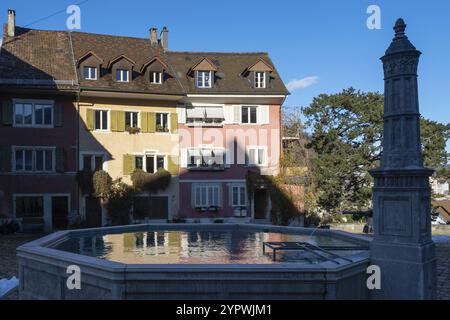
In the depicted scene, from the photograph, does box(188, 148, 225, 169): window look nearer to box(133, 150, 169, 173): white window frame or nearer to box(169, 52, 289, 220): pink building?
box(169, 52, 289, 220): pink building

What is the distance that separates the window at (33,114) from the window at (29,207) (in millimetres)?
4828

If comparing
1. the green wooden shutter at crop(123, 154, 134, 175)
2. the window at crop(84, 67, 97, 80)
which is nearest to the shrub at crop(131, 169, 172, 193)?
the green wooden shutter at crop(123, 154, 134, 175)

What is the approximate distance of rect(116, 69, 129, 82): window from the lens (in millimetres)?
33628

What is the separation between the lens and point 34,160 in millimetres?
30953

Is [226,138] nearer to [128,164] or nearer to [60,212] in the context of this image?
[128,164]

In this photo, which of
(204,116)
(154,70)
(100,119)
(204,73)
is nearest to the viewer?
(100,119)

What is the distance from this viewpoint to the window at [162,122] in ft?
112

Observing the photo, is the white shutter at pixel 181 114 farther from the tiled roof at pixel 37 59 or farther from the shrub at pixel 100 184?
the tiled roof at pixel 37 59

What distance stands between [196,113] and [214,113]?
132 centimetres

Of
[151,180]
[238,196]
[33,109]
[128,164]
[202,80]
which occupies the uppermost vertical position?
[202,80]

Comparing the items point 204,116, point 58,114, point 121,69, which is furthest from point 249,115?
point 58,114

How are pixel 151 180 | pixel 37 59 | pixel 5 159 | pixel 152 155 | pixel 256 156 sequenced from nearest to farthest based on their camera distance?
pixel 5 159 → pixel 37 59 → pixel 151 180 → pixel 152 155 → pixel 256 156

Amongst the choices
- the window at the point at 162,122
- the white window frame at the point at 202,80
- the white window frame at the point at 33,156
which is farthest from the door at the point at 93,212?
the white window frame at the point at 202,80

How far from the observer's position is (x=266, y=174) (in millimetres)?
35375
